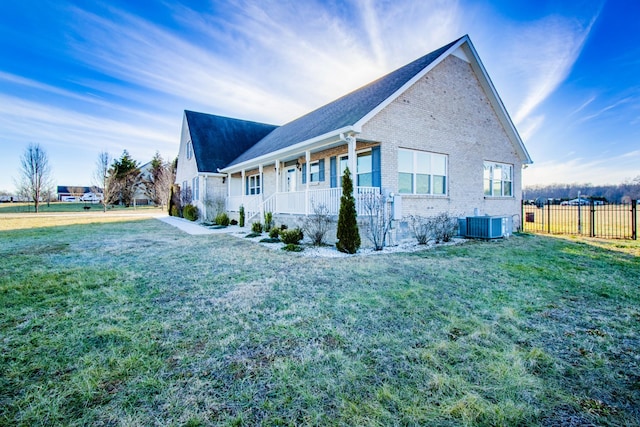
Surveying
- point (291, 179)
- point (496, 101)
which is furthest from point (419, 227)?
point (496, 101)

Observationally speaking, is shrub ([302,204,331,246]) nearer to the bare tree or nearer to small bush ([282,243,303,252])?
small bush ([282,243,303,252])

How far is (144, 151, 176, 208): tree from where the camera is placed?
38250 mm

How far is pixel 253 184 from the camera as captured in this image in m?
18.5

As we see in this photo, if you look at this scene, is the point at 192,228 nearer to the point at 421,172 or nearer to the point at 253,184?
the point at 253,184

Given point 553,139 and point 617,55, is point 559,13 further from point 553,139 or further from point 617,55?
point 553,139

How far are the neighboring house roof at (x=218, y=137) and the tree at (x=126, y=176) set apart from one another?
2746 cm

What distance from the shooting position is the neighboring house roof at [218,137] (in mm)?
19880

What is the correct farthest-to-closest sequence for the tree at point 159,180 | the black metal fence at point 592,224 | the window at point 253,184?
the tree at point 159,180 < the window at point 253,184 < the black metal fence at point 592,224

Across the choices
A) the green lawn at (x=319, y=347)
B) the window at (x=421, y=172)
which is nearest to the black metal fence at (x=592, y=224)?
the window at (x=421, y=172)

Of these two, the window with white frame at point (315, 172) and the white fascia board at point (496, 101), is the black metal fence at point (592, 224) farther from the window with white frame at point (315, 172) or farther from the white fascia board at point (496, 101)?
the window with white frame at point (315, 172)

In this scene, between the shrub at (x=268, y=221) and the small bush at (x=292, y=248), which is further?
the shrub at (x=268, y=221)

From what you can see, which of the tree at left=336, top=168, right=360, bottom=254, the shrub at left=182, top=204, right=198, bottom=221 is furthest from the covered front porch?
the shrub at left=182, top=204, right=198, bottom=221

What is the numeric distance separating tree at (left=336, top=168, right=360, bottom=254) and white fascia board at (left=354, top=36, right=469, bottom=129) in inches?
79.9

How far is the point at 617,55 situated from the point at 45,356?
21.1 meters
